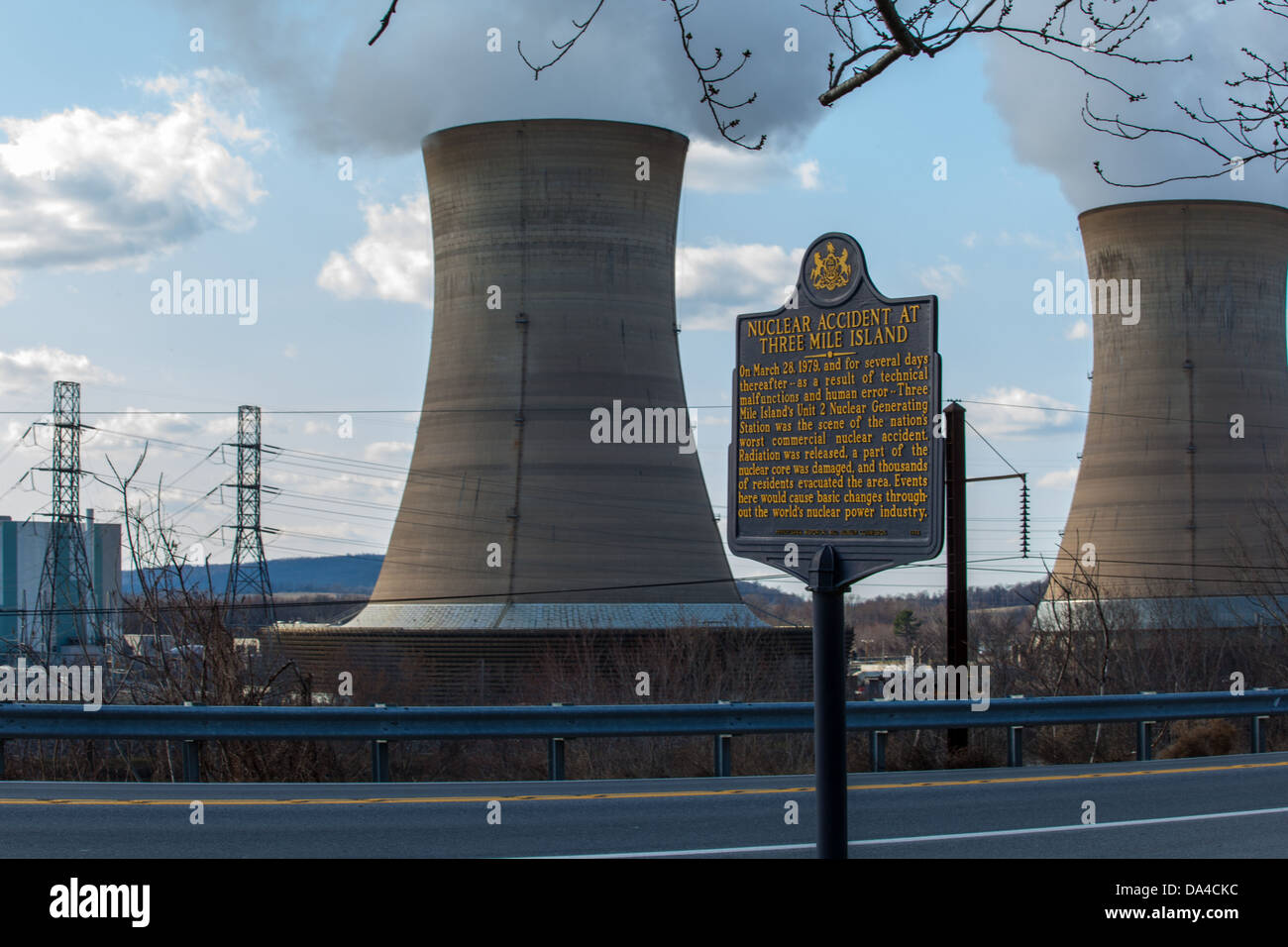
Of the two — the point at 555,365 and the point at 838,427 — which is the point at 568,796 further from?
the point at 555,365

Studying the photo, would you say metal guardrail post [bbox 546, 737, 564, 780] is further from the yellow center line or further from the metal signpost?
the metal signpost

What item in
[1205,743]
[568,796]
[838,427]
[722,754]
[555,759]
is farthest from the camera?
[1205,743]

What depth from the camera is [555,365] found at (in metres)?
32.8

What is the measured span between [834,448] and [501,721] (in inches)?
240

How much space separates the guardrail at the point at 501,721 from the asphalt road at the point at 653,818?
470 mm

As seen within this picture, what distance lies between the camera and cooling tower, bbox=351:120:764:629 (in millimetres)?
32625

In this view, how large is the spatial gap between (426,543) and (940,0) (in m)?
30.3

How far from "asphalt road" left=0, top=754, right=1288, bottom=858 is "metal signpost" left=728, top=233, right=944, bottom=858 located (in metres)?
2.52

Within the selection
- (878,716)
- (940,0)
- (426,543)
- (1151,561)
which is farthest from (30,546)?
(940,0)

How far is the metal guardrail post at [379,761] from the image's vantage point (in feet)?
35.4

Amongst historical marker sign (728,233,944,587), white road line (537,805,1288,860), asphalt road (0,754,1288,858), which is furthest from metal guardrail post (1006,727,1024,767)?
historical marker sign (728,233,944,587)

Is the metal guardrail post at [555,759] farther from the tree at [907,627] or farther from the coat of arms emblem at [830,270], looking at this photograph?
the tree at [907,627]

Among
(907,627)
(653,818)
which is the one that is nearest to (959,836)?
(653,818)

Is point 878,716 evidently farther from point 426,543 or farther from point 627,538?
point 426,543
